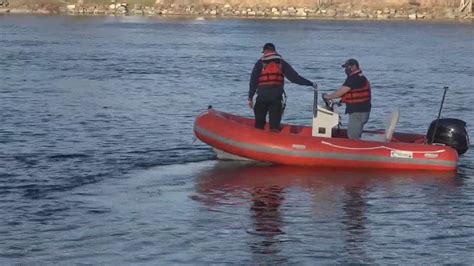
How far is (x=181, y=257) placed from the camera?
1219 cm

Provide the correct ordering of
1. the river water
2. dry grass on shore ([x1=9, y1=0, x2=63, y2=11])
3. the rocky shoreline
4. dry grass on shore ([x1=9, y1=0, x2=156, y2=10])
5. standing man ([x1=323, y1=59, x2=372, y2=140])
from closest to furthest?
the river water < standing man ([x1=323, y1=59, x2=372, y2=140]) < the rocky shoreline < dry grass on shore ([x1=9, y1=0, x2=156, y2=10]) < dry grass on shore ([x1=9, y1=0, x2=63, y2=11])

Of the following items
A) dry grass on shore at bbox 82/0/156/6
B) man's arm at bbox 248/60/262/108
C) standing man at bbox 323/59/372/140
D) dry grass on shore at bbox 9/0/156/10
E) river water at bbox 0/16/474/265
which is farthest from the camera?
dry grass on shore at bbox 9/0/156/10

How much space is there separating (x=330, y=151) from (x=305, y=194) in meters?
1.68

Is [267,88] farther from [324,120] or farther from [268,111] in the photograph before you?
[324,120]

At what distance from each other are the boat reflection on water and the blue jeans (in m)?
0.77

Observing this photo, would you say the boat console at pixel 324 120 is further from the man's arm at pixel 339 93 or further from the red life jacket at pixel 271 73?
the red life jacket at pixel 271 73

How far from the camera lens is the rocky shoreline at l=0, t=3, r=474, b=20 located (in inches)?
5002

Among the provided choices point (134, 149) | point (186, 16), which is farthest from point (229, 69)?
point (186, 16)

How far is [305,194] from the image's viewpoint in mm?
15742

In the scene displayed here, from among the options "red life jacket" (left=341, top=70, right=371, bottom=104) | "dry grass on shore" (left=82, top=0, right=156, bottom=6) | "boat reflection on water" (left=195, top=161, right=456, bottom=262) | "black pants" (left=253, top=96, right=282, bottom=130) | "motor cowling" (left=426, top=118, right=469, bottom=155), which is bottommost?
"dry grass on shore" (left=82, top=0, right=156, bottom=6)

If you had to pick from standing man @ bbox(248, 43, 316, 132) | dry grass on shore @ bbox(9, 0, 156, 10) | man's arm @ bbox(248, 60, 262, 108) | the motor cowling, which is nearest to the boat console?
standing man @ bbox(248, 43, 316, 132)

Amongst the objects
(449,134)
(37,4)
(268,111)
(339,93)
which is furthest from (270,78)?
(37,4)

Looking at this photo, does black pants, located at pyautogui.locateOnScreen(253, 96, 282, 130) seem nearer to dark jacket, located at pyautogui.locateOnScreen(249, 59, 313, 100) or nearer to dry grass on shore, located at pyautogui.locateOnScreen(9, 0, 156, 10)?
dark jacket, located at pyautogui.locateOnScreen(249, 59, 313, 100)

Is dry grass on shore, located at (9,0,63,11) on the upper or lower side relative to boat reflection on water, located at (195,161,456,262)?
lower
